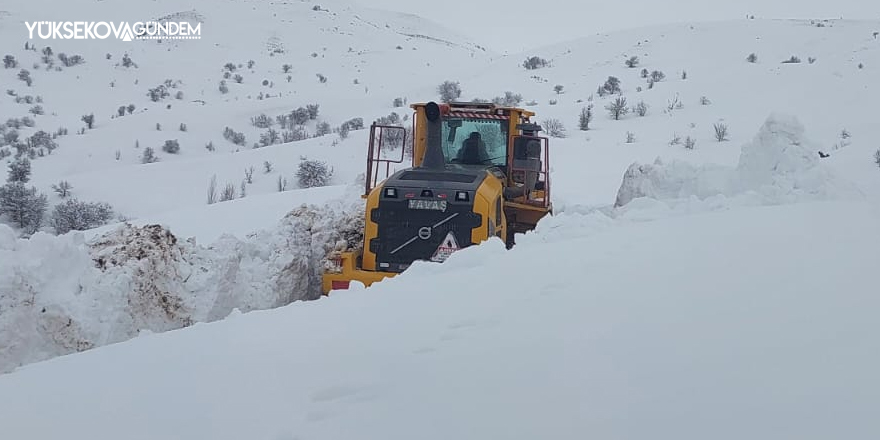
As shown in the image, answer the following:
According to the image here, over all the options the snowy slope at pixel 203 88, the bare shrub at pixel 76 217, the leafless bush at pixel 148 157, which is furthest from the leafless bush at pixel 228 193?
the leafless bush at pixel 148 157

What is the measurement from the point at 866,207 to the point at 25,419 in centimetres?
738

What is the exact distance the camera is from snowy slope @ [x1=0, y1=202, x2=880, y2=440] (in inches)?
111

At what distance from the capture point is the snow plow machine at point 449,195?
783 centimetres

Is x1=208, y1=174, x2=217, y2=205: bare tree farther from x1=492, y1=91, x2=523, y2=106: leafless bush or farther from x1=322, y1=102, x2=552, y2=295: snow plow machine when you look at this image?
x1=492, y1=91, x2=523, y2=106: leafless bush

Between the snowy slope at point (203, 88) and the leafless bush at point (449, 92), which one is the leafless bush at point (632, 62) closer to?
the leafless bush at point (449, 92)

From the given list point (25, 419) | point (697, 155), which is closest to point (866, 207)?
point (25, 419)

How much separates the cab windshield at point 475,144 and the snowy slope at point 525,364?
4.32m

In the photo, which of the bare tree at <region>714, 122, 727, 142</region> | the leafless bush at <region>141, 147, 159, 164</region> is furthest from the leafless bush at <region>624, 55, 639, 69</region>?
the leafless bush at <region>141, 147, 159, 164</region>

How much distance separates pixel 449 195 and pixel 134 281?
3.12 meters

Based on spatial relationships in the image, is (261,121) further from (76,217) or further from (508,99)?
(76,217)

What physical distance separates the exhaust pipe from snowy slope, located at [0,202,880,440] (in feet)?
12.3

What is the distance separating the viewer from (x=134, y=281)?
6.48 metres

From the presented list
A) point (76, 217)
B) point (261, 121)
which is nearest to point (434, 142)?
point (76, 217)

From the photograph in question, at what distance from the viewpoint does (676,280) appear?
4562mm
